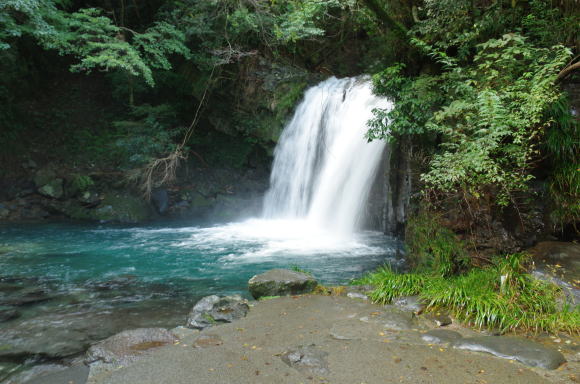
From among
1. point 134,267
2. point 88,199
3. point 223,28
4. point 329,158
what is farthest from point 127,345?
point 223,28

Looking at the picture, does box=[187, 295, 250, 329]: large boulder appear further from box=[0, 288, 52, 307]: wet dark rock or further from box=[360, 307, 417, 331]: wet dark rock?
box=[0, 288, 52, 307]: wet dark rock

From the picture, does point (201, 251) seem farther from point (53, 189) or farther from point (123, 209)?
point (53, 189)

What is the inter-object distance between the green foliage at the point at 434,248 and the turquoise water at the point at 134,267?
1.59m

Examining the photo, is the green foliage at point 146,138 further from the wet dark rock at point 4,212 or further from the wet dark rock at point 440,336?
the wet dark rock at point 440,336

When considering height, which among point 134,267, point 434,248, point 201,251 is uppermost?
point 434,248

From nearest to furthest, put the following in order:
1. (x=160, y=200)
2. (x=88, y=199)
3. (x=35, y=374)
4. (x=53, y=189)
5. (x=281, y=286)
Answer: (x=35, y=374), (x=281, y=286), (x=53, y=189), (x=88, y=199), (x=160, y=200)

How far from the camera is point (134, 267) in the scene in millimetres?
8094

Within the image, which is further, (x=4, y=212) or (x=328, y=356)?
(x=4, y=212)

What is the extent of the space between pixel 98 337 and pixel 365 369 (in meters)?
3.16

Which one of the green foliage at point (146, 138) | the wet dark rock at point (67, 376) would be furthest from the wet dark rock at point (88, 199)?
the wet dark rock at point (67, 376)

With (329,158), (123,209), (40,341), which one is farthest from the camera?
(123,209)

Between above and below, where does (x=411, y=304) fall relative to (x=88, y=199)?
above

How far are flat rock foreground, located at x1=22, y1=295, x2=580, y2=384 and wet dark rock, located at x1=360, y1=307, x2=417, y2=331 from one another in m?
Answer: 0.01

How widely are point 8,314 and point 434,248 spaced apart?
587 cm
